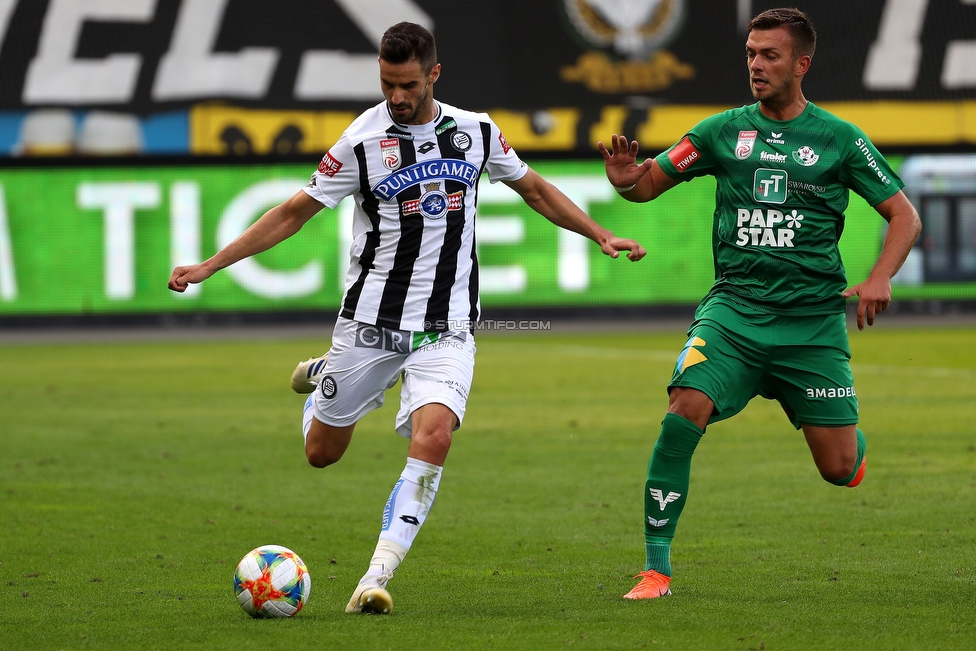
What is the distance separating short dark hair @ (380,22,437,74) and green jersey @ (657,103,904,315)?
54.5 inches

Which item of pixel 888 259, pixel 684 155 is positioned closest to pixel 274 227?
pixel 684 155

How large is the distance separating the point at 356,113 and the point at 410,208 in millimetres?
23660

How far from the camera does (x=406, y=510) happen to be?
216 inches

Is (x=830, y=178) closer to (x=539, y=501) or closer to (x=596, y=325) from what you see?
(x=539, y=501)

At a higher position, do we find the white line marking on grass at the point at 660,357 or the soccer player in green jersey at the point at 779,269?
the soccer player in green jersey at the point at 779,269

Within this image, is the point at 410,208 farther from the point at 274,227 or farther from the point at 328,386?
the point at 328,386

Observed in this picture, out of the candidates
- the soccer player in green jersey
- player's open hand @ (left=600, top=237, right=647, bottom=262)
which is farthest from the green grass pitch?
player's open hand @ (left=600, top=237, right=647, bottom=262)

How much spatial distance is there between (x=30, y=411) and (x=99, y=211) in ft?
41.1

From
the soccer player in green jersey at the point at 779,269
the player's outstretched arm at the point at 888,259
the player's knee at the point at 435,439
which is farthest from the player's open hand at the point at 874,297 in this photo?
the player's knee at the point at 435,439

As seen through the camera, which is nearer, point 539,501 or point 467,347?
point 467,347

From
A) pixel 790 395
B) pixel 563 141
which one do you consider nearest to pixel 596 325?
pixel 563 141

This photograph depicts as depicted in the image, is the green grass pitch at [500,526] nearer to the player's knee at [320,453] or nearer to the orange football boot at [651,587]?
the orange football boot at [651,587]

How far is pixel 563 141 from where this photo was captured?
29.1 m

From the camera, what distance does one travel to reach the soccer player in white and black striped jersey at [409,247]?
18.7 ft
